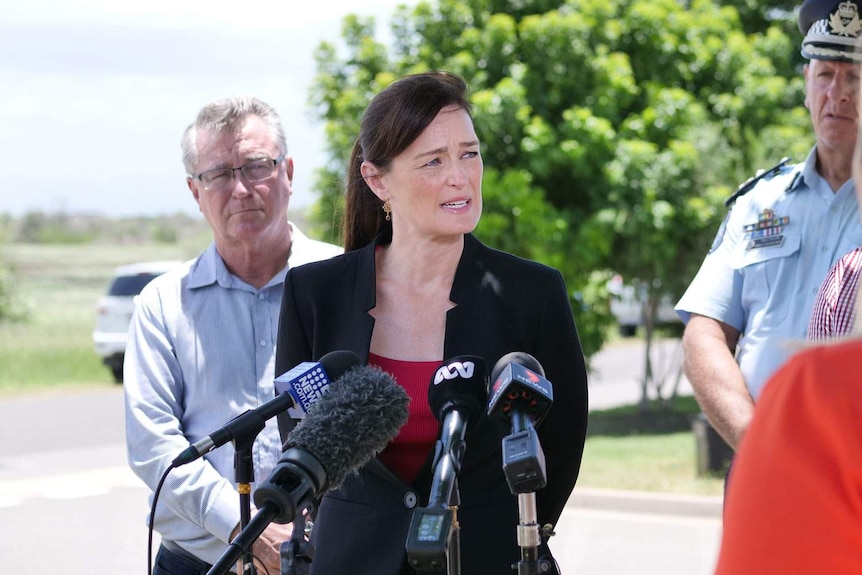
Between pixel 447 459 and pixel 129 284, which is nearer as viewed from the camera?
pixel 447 459

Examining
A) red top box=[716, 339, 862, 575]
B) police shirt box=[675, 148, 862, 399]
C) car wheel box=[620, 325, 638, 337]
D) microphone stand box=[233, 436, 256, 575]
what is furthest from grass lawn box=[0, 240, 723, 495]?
car wheel box=[620, 325, 638, 337]

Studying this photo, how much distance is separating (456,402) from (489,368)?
0.82 m

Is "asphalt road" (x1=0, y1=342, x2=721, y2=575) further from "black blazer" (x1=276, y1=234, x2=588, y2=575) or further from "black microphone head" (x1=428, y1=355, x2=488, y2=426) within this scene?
"black microphone head" (x1=428, y1=355, x2=488, y2=426)

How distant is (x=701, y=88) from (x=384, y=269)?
43.6 ft

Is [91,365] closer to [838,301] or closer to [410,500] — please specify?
[410,500]

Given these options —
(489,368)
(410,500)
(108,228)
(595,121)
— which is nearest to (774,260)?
(489,368)

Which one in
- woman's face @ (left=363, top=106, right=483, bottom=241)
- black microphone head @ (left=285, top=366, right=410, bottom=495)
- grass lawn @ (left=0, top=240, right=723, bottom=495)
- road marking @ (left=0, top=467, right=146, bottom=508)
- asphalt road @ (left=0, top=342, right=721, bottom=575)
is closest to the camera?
black microphone head @ (left=285, top=366, right=410, bottom=495)

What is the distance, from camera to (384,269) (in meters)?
3.56

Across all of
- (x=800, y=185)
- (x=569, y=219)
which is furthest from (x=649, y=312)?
(x=800, y=185)

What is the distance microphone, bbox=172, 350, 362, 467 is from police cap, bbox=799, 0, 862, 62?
2026 millimetres

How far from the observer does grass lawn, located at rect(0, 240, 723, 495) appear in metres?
11.0

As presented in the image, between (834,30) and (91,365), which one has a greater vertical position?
(834,30)

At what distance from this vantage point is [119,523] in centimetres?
1028

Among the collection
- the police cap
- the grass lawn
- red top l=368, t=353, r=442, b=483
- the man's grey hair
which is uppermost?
the police cap
